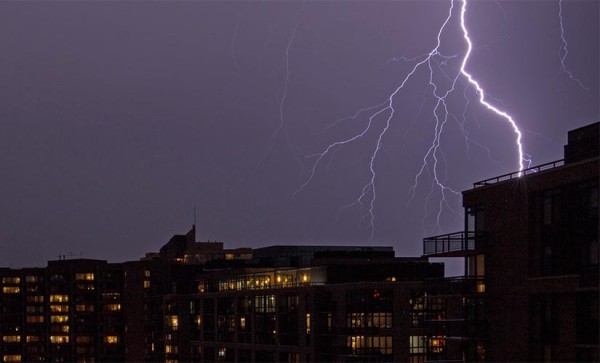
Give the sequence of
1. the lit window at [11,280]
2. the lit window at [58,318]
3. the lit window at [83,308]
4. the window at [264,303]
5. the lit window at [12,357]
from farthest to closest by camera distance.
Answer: the lit window at [11,280] → the lit window at [12,357] → the lit window at [58,318] → the lit window at [83,308] → the window at [264,303]

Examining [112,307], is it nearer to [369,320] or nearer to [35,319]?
[35,319]

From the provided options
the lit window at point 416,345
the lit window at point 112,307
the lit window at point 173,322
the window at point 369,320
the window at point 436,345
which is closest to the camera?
the window at point 436,345

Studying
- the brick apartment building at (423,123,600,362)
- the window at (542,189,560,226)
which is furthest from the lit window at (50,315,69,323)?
the window at (542,189,560,226)

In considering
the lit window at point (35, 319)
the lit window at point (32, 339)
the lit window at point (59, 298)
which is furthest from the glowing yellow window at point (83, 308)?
the lit window at point (32, 339)

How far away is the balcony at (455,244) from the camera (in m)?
28.1

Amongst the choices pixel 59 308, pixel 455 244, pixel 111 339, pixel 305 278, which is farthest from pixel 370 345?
pixel 59 308

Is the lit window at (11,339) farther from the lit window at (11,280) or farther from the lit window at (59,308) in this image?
the lit window at (11,280)

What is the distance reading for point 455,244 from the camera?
28.9 metres

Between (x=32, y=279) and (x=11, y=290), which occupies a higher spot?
(x=32, y=279)

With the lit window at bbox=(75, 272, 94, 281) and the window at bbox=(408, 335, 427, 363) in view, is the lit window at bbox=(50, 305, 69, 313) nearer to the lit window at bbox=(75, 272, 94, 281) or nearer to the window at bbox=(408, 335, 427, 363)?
the lit window at bbox=(75, 272, 94, 281)

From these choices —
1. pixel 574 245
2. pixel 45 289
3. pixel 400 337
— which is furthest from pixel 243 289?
pixel 45 289

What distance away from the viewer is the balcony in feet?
92.1

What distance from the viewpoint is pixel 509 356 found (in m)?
26.1

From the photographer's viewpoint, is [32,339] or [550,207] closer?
[550,207]
